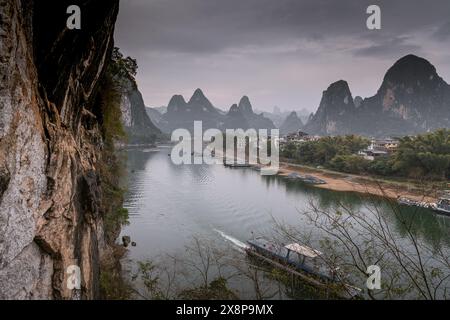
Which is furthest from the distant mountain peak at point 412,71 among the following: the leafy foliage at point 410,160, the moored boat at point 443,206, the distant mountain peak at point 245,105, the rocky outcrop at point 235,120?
the moored boat at point 443,206

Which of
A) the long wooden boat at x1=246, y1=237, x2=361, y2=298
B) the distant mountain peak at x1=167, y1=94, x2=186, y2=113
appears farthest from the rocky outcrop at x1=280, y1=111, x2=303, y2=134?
the long wooden boat at x1=246, y1=237, x2=361, y2=298

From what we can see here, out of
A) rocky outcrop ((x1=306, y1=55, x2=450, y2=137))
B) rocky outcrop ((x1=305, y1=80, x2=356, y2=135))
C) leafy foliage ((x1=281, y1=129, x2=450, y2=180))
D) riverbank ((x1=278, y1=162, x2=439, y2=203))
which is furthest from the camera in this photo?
rocky outcrop ((x1=305, y1=80, x2=356, y2=135))

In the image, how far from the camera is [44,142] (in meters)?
4.67

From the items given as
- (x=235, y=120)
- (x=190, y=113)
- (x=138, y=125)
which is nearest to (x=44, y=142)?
(x=138, y=125)

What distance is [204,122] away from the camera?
525ft

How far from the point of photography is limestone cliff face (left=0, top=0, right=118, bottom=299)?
3.71m

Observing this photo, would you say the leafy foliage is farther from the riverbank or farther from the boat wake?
the boat wake

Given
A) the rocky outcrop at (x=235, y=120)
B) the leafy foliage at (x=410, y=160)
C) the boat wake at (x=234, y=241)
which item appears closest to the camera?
the boat wake at (x=234, y=241)

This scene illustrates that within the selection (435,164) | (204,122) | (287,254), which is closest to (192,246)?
(287,254)

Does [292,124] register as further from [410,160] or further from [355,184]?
[410,160]

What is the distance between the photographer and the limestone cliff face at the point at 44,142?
3.71m

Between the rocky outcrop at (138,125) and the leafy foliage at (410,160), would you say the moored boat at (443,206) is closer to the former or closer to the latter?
the leafy foliage at (410,160)
